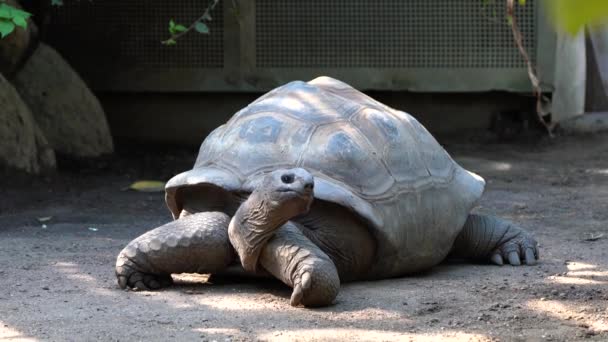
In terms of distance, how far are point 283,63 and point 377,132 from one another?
15.0ft

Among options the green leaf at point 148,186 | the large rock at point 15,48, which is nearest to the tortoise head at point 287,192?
the green leaf at point 148,186

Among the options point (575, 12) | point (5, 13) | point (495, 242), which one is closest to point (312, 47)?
point (5, 13)

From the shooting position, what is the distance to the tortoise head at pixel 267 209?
2.85 metres

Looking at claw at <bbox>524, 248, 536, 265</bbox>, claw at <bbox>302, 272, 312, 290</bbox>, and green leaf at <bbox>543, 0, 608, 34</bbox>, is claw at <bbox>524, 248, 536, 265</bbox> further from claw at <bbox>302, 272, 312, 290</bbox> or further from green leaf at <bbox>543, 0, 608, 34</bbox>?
green leaf at <bbox>543, 0, 608, 34</bbox>

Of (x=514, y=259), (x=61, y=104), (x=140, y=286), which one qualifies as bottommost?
(x=61, y=104)

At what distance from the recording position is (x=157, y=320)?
276cm

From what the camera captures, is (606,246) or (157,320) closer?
(157,320)

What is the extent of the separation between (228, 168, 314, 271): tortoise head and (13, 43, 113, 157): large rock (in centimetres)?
429

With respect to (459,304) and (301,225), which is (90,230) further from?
(459,304)

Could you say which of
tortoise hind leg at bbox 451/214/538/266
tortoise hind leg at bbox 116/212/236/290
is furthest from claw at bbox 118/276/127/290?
tortoise hind leg at bbox 451/214/538/266

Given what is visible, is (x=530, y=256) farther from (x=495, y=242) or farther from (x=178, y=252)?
(x=178, y=252)

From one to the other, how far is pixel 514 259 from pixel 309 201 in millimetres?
1384

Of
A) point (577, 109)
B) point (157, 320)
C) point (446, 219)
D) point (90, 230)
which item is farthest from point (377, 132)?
point (577, 109)

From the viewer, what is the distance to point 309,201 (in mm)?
2863
